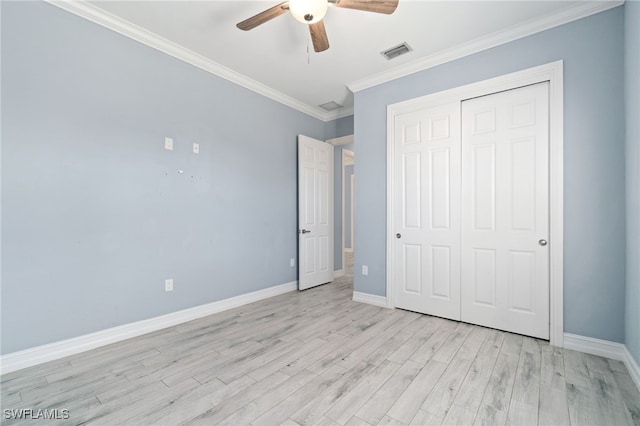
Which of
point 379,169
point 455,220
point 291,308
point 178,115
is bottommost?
point 291,308

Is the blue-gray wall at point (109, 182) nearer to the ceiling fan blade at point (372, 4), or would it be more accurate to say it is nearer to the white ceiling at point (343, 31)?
the white ceiling at point (343, 31)

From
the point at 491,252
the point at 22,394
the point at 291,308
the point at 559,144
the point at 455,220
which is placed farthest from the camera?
the point at 291,308

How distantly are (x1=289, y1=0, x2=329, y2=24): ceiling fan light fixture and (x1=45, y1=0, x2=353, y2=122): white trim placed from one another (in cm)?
172

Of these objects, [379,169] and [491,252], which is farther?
[379,169]

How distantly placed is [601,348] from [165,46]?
190 inches

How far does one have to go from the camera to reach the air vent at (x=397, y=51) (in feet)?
9.47

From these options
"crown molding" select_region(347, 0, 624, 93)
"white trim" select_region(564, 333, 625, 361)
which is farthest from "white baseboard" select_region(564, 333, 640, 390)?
"crown molding" select_region(347, 0, 624, 93)

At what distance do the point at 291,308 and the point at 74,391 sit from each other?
79.7 inches

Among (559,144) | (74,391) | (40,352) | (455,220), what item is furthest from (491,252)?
(40,352)

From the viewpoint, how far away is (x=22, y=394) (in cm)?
175

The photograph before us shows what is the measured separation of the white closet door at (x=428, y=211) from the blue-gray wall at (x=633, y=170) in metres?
1.22

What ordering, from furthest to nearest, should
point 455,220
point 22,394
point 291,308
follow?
point 291,308 → point 455,220 → point 22,394

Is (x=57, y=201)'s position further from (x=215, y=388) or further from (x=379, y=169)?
(x=379, y=169)

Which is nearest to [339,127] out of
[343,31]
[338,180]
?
[338,180]
